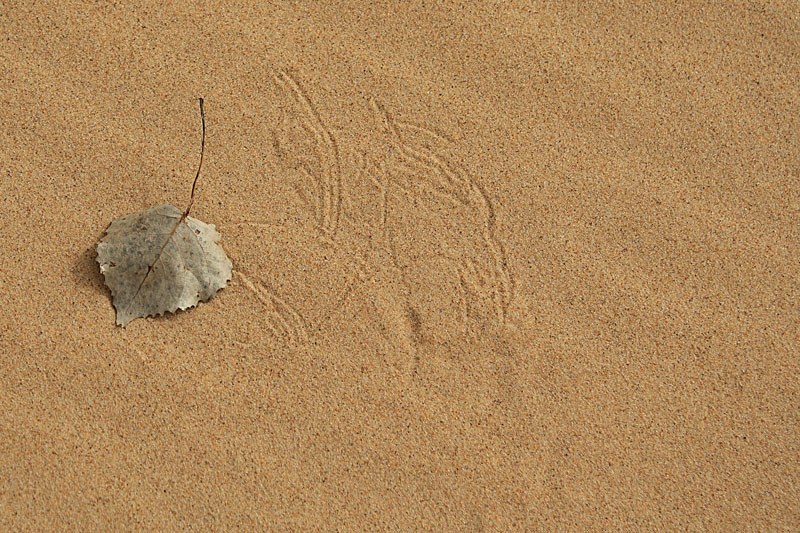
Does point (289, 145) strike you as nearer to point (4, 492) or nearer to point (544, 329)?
point (544, 329)

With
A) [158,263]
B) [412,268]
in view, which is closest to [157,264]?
[158,263]

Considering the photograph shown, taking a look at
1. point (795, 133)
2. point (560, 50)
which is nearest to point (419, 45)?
point (560, 50)

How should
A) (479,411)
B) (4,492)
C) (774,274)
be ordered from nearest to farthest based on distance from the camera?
(4,492) → (479,411) → (774,274)

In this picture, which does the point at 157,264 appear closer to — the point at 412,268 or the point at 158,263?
the point at 158,263
